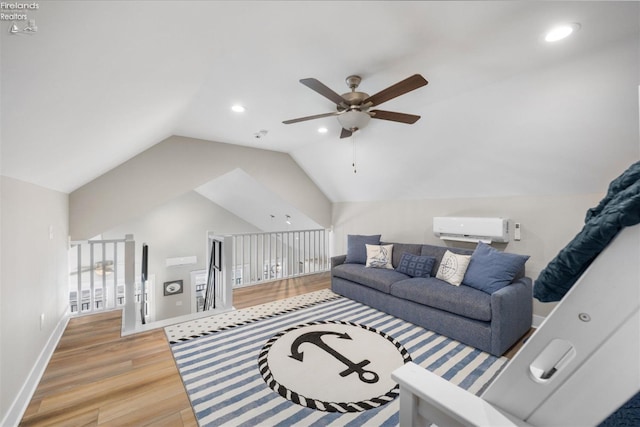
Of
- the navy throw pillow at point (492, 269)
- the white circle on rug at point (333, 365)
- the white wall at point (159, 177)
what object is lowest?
the white circle on rug at point (333, 365)

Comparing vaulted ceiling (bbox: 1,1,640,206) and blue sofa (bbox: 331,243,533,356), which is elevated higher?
vaulted ceiling (bbox: 1,1,640,206)

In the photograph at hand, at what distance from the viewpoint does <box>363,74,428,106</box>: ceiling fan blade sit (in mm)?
1906

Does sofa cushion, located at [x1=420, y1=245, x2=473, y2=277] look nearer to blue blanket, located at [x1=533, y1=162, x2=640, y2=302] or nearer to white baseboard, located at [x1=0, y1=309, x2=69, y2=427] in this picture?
blue blanket, located at [x1=533, y1=162, x2=640, y2=302]

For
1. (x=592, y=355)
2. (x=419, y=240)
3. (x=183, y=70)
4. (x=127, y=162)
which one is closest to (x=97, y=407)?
(x=183, y=70)

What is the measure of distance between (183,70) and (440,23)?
73.7 inches

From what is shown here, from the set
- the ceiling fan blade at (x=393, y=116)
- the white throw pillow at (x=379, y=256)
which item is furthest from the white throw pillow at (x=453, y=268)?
the ceiling fan blade at (x=393, y=116)

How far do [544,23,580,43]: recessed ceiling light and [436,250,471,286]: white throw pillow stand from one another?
7.24 feet

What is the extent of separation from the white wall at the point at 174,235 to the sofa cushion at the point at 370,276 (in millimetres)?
4595

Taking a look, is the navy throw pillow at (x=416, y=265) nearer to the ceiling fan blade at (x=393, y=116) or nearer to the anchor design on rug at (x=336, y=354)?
the anchor design on rug at (x=336, y=354)

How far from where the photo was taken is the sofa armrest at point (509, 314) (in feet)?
8.04

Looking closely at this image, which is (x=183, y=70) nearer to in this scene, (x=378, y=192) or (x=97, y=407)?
(x=97, y=407)

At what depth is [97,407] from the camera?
1.88 m

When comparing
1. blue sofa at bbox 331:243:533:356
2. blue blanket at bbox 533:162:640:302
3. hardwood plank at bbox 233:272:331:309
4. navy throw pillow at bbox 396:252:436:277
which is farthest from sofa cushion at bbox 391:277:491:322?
blue blanket at bbox 533:162:640:302

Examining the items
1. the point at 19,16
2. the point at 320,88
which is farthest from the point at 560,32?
the point at 19,16
